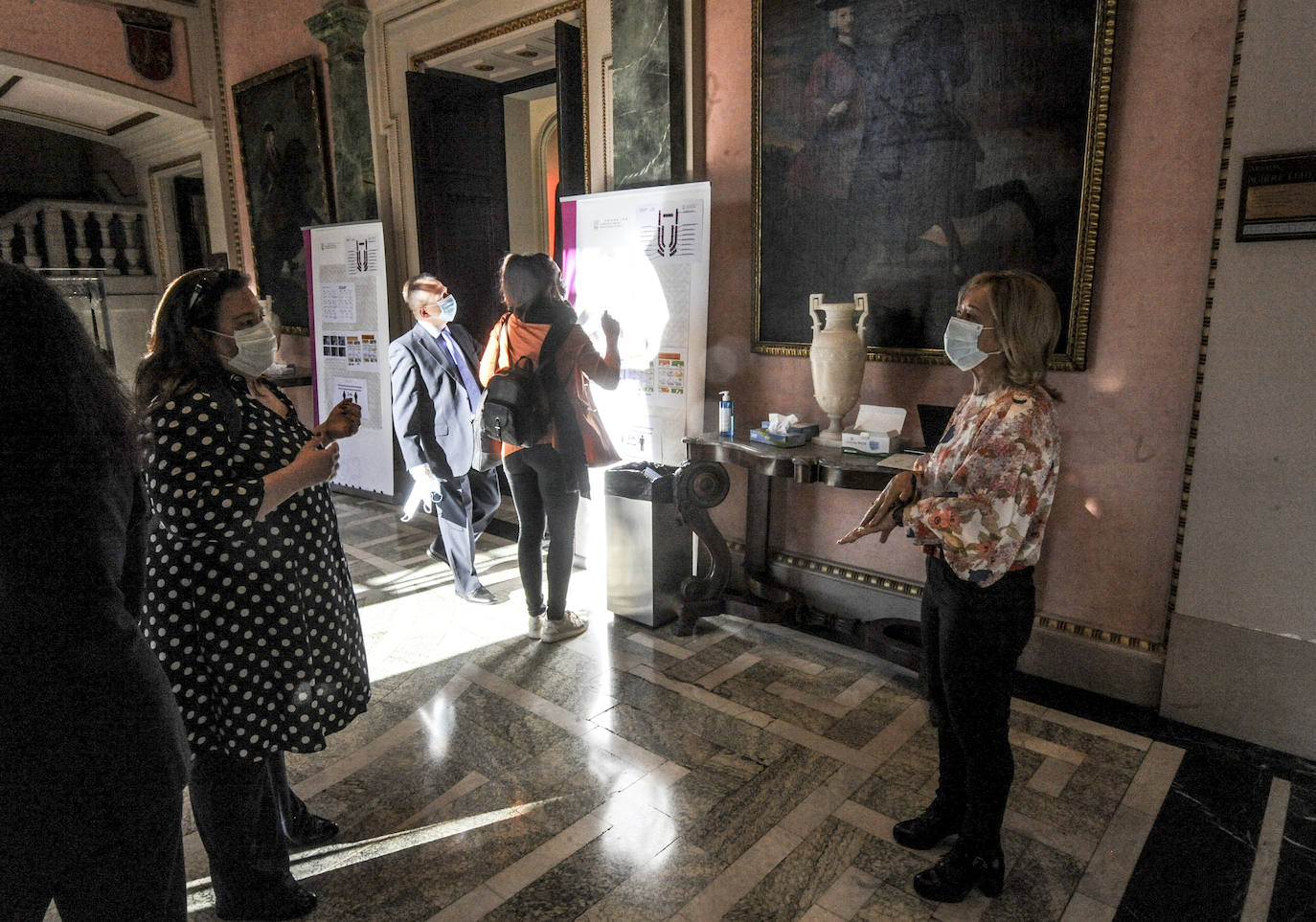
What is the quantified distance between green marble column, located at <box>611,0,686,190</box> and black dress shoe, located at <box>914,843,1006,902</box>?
3286 mm

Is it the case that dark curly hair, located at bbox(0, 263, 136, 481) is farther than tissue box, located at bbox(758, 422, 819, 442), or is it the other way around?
tissue box, located at bbox(758, 422, 819, 442)

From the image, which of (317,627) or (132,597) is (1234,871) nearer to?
(317,627)

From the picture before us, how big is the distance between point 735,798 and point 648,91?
3382 millimetres

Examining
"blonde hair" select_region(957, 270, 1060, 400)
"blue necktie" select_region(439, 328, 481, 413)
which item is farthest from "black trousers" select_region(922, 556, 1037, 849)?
"blue necktie" select_region(439, 328, 481, 413)

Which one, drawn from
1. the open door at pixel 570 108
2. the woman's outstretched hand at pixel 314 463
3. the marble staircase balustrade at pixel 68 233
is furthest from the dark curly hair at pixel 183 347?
the marble staircase balustrade at pixel 68 233

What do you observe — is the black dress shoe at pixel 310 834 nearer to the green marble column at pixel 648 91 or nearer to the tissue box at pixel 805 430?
the tissue box at pixel 805 430

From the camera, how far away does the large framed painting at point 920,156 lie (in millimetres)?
2953

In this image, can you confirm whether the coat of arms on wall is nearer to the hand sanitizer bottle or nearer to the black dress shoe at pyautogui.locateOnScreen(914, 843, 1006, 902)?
the hand sanitizer bottle

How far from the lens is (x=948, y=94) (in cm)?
321

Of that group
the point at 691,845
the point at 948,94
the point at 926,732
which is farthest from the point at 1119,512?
the point at 691,845

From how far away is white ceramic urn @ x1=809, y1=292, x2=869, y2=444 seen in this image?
3.34 meters

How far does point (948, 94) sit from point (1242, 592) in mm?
2157

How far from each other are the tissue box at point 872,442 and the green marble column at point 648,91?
5.66ft

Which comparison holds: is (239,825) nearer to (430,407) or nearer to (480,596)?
(480,596)
